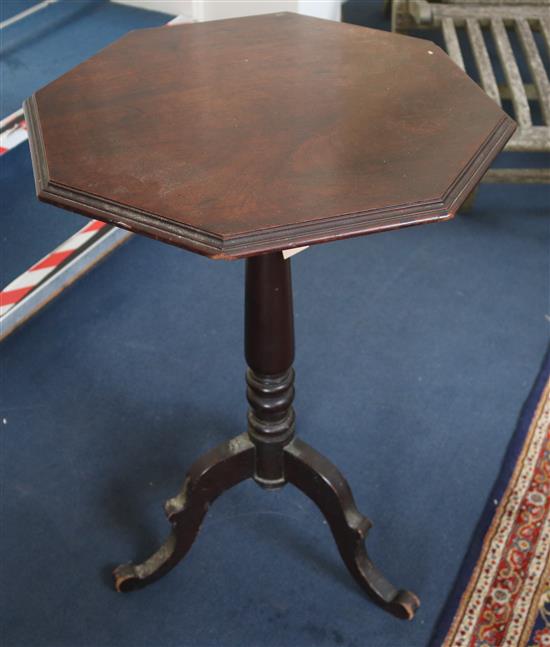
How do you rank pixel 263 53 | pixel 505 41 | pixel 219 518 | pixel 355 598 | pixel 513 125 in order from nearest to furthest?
1. pixel 513 125
2. pixel 263 53
3. pixel 355 598
4. pixel 219 518
5. pixel 505 41

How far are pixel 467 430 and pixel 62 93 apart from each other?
1.27 metres

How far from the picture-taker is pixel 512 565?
67.8 inches

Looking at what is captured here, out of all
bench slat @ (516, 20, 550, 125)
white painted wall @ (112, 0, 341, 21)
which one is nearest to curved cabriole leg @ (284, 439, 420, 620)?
bench slat @ (516, 20, 550, 125)

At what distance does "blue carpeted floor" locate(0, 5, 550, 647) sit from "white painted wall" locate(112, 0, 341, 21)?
0.10 m

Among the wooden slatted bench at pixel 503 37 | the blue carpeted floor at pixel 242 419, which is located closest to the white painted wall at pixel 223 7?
the blue carpeted floor at pixel 242 419

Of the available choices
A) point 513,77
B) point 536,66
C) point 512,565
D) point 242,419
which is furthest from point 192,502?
point 536,66

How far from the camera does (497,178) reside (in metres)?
2.62

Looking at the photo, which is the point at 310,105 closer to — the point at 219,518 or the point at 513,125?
the point at 513,125

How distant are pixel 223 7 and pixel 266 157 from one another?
1992mm

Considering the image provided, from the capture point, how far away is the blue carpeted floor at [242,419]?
1.65 metres

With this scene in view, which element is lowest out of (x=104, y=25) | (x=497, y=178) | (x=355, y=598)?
(x=355, y=598)

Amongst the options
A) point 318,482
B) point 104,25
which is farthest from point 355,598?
point 104,25

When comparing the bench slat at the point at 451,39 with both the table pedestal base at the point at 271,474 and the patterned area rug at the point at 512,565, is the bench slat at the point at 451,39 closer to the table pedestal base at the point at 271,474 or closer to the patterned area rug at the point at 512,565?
the patterned area rug at the point at 512,565

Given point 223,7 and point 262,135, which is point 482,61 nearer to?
point 223,7
